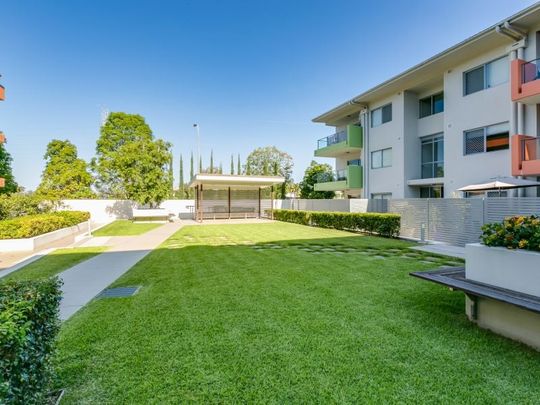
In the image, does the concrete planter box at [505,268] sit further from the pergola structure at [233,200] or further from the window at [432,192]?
the pergola structure at [233,200]

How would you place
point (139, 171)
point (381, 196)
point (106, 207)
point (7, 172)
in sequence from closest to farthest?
point (381, 196) → point (139, 171) → point (7, 172) → point (106, 207)

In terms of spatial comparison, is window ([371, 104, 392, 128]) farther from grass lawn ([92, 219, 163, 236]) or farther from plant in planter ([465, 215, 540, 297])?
plant in planter ([465, 215, 540, 297])

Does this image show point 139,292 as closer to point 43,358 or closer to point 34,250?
point 43,358

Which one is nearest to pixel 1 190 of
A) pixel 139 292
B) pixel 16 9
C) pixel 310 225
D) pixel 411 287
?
pixel 16 9

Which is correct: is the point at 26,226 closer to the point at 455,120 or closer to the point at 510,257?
the point at 510,257

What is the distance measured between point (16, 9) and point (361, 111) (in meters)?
19.0

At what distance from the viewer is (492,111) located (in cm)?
1294

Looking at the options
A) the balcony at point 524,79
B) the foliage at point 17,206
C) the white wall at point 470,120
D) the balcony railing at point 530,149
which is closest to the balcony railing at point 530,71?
the balcony at point 524,79

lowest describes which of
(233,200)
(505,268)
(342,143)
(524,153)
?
(505,268)

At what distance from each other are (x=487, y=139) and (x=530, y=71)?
2927 millimetres

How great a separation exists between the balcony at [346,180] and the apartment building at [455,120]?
0.07 m

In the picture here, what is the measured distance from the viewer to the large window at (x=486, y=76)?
12586 millimetres

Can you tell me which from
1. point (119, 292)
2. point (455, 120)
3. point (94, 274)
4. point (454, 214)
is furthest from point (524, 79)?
point (94, 274)

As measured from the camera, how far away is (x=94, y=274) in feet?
23.6
